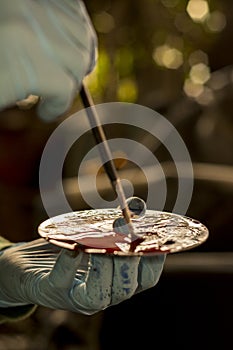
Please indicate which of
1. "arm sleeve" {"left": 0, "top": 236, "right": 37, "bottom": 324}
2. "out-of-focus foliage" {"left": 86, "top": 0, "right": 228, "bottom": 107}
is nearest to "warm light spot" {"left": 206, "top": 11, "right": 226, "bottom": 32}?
"out-of-focus foliage" {"left": 86, "top": 0, "right": 228, "bottom": 107}

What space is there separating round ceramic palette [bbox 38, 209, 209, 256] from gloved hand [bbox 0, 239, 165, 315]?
0.03 meters

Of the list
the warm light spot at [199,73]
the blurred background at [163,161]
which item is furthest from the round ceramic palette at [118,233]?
the warm light spot at [199,73]

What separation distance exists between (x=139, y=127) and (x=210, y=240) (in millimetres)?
699

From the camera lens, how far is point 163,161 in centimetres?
178

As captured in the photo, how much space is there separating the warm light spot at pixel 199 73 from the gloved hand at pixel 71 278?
5.75ft

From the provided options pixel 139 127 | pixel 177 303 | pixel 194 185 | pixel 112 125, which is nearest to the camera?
pixel 177 303

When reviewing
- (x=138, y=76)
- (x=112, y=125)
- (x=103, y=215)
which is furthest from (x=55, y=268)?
(x=138, y=76)

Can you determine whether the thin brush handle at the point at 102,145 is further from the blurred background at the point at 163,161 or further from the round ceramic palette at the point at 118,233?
the blurred background at the point at 163,161

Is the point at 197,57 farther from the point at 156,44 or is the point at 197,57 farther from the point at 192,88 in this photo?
the point at 192,88

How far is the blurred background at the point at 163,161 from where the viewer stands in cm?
143

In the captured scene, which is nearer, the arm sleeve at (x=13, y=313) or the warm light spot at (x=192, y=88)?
the arm sleeve at (x=13, y=313)

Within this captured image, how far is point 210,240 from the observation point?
58.5 inches

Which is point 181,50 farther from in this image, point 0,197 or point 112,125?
point 0,197

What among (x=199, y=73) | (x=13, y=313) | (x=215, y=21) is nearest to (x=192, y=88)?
(x=199, y=73)
